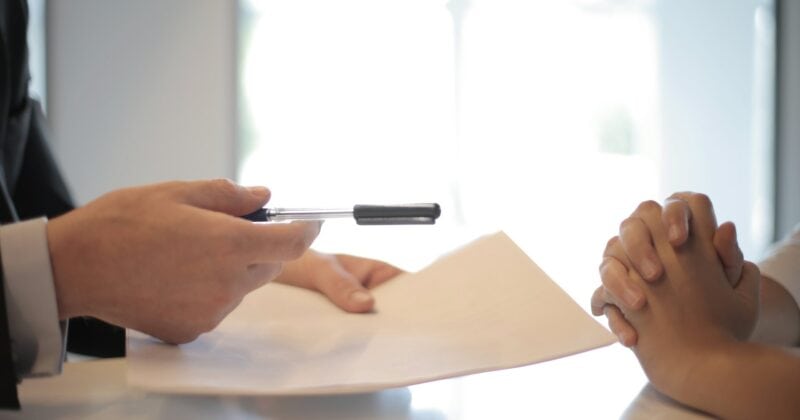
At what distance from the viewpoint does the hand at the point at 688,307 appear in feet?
1.37

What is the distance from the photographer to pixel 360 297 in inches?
22.0

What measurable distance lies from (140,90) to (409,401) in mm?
2106

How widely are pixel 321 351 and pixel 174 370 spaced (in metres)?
0.10

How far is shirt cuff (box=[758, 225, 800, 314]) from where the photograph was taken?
0.63 meters

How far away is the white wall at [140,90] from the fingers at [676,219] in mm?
1984

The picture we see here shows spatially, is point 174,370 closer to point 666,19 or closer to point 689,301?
point 689,301

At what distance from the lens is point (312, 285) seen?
631mm

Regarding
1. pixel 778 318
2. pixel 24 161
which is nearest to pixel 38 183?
pixel 24 161

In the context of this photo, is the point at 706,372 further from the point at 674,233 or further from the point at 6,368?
the point at 6,368

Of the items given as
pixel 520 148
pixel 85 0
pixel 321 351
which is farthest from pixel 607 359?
pixel 85 0

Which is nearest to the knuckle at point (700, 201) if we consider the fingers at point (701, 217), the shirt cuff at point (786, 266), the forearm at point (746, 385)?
the fingers at point (701, 217)

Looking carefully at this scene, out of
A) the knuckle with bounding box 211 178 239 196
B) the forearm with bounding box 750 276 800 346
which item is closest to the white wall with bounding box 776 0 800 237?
the forearm with bounding box 750 276 800 346

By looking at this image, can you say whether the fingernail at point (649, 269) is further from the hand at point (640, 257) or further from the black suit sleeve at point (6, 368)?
the black suit sleeve at point (6, 368)

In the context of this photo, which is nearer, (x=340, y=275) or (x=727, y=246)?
(x=727, y=246)
